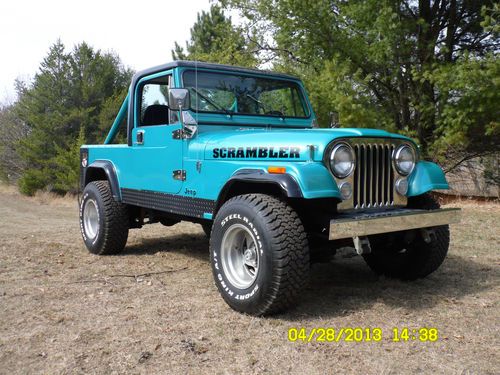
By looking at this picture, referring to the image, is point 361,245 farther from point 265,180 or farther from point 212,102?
point 212,102

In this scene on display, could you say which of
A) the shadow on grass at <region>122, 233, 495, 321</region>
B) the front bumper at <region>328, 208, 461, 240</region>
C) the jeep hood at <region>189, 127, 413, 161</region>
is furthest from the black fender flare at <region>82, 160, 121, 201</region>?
the front bumper at <region>328, 208, 461, 240</region>

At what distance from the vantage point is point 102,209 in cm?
588

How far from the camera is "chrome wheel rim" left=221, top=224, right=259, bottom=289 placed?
3805 mm

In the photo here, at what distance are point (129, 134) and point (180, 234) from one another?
8.54 ft

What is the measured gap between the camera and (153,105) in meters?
5.54

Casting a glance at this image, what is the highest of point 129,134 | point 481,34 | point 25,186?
point 481,34

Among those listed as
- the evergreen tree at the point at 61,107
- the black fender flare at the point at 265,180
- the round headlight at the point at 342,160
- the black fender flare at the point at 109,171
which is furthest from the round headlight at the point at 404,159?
the evergreen tree at the point at 61,107

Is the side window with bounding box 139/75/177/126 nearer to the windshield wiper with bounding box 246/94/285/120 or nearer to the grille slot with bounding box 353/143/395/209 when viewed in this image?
the windshield wiper with bounding box 246/94/285/120

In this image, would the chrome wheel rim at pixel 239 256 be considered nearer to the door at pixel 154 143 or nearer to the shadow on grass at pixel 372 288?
the shadow on grass at pixel 372 288

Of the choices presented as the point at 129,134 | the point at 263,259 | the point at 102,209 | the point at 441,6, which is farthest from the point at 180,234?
the point at 441,6

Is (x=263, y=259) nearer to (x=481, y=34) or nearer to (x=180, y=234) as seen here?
(x=180, y=234)

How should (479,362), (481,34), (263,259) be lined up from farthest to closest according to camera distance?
1. (481,34)
2. (263,259)
3. (479,362)

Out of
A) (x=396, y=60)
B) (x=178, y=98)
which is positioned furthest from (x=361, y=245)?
(x=396, y=60)

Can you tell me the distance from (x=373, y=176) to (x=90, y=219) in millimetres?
3989
